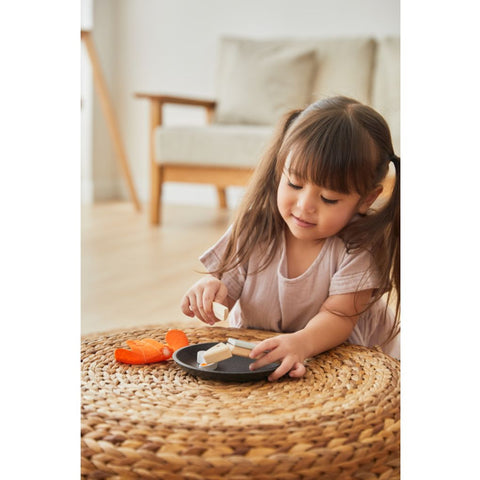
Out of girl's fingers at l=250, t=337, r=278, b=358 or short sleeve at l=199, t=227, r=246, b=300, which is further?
short sleeve at l=199, t=227, r=246, b=300

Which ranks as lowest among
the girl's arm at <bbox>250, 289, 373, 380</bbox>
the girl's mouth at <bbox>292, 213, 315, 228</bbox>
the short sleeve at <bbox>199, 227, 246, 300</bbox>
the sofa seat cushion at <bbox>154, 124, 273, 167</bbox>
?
the girl's arm at <bbox>250, 289, 373, 380</bbox>

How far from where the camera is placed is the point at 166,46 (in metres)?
3.25

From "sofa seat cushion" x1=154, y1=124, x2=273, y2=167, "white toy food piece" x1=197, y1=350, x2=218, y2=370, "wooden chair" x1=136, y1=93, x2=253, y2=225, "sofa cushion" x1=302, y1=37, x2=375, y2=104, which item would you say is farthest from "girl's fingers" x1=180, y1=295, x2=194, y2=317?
"sofa seat cushion" x1=154, y1=124, x2=273, y2=167

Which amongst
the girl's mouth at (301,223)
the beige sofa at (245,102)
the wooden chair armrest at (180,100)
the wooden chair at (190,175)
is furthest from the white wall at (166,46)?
the girl's mouth at (301,223)

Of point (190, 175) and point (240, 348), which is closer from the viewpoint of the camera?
point (240, 348)

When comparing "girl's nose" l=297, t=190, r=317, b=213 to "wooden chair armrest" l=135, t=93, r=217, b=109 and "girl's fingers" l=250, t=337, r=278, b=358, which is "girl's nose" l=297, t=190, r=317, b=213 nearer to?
"girl's fingers" l=250, t=337, r=278, b=358

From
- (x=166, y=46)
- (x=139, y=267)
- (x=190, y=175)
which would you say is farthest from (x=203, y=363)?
(x=166, y=46)

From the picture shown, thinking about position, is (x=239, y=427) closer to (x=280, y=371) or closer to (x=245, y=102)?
(x=280, y=371)

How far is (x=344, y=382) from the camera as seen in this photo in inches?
21.7

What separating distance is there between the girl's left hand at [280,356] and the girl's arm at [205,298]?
0.37 ft

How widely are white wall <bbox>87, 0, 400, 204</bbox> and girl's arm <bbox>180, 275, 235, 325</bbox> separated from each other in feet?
7.36

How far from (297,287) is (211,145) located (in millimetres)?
1220

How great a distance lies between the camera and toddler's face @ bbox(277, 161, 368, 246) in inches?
24.1
